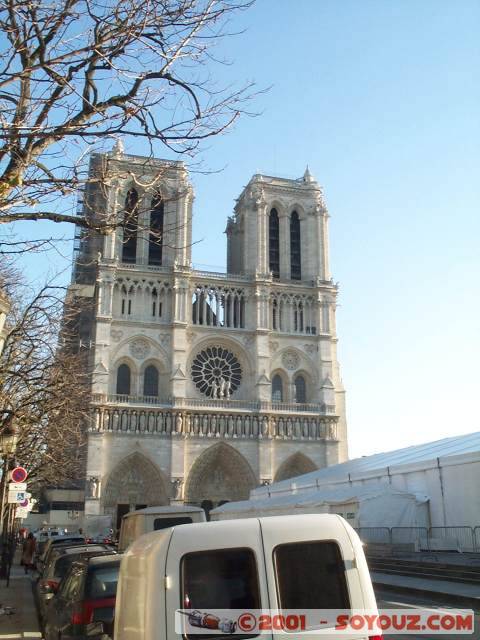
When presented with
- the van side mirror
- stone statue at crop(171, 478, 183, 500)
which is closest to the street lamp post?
the van side mirror

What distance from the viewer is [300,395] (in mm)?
41844

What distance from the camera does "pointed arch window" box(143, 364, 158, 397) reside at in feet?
128

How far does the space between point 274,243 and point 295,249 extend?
61.3 inches

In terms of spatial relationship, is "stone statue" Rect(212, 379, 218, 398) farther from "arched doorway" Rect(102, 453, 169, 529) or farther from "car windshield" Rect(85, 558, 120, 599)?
"car windshield" Rect(85, 558, 120, 599)

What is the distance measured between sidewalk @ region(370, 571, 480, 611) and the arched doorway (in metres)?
24.6

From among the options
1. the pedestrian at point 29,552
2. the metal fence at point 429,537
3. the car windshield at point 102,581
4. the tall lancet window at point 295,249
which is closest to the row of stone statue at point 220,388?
the tall lancet window at point 295,249

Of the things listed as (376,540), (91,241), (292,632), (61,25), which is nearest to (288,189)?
(91,241)

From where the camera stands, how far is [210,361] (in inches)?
1598

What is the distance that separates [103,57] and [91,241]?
120ft

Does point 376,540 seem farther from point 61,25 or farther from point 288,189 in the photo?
point 288,189

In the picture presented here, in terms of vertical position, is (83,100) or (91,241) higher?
(91,241)

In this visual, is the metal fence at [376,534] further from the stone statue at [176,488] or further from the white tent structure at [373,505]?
the stone statue at [176,488]

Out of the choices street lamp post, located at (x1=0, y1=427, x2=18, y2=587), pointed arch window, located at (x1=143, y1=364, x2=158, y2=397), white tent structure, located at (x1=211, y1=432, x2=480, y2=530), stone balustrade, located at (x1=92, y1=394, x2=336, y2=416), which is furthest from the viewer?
pointed arch window, located at (x1=143, y1=364, x2=158, y2=397)

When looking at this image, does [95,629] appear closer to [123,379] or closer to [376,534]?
[376,534]
